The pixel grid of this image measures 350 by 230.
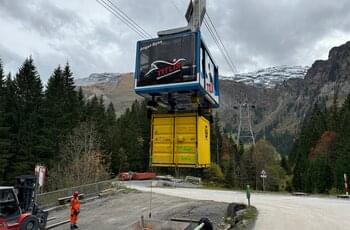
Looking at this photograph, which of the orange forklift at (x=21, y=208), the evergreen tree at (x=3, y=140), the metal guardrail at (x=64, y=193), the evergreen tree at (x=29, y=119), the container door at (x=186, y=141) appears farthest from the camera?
the evergreen tree at (x=29, y=119)

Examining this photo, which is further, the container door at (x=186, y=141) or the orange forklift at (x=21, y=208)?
the orange forklift at (x=21, y=208)

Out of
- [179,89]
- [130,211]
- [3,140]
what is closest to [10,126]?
[3,140]

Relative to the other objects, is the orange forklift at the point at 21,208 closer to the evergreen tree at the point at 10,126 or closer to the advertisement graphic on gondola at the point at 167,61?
the advertisement graphic on gondola at the point at 167,61

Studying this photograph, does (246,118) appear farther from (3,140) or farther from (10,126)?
(3,140)

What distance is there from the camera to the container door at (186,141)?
11.6 meters

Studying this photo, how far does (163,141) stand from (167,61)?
264cm

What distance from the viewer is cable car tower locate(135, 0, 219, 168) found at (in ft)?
35.7

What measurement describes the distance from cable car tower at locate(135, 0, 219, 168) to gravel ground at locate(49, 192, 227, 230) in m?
6.13

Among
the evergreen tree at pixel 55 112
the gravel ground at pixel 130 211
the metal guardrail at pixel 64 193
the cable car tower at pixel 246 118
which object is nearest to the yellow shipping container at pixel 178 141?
the gravel ground at pixel 130 211

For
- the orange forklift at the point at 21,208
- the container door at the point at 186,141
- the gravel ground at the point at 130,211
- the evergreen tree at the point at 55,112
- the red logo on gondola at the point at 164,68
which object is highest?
the evergreen tree at the point at 55,112

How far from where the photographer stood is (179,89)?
1084cm

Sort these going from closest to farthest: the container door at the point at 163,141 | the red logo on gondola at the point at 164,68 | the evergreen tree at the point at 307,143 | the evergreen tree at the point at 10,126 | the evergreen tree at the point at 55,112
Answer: the red logo on gondola at the point at 164,68
the container door at the point at 163,141
the evergreen tree at the point at 10,126
the evergreen tree at the point at 55,112
the evergreen tree at the point at 307,143

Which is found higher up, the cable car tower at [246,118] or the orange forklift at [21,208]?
the cable car tower at [246,118]

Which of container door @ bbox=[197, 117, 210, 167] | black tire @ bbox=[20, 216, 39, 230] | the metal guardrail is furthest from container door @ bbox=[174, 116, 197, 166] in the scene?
the metal guardrail
